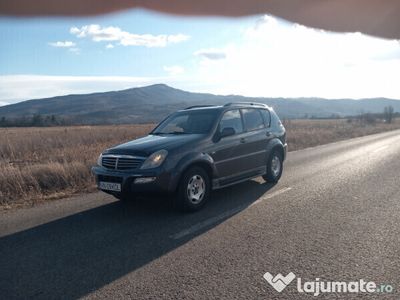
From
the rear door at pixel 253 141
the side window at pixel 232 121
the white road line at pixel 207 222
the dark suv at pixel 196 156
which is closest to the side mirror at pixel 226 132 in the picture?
the dark suv at pixel 196 156

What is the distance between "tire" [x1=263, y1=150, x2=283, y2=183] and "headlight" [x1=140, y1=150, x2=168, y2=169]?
3250mm

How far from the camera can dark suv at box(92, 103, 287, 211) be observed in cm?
613

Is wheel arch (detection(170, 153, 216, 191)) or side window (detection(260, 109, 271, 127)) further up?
side window (detection(260, 109, 271, 127))

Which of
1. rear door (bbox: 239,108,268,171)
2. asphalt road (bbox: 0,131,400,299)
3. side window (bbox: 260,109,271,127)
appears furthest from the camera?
side window (bbox: 260,109,271,127)

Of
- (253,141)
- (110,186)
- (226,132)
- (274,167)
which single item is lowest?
(274,167)

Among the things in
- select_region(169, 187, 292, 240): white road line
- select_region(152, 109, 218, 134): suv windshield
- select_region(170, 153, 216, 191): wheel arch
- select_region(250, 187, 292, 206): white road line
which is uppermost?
select_region(152, 109, 218, 134): suv windshield

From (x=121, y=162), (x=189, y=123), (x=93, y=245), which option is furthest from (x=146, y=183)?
(x=189, y=123)

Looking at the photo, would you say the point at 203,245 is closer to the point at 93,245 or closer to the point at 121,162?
the point at 93,245

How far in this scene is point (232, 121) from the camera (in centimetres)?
776

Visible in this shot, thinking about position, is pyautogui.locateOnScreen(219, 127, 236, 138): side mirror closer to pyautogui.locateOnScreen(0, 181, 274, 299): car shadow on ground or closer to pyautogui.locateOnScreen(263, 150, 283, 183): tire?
pyautogui.locateOnScreen(0, 181, 274, 299): car shadow on ground

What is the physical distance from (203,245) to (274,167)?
454 cm

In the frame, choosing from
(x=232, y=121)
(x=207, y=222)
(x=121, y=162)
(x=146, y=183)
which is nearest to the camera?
(x=207, y=222)

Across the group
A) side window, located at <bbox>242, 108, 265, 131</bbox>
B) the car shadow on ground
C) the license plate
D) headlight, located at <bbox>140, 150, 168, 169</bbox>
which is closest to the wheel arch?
headlight, located at <bbox>140, 150, 168, 169</bbox>

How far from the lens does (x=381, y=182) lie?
891 centimetres
